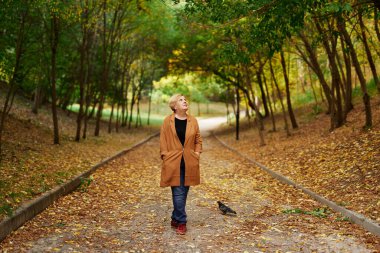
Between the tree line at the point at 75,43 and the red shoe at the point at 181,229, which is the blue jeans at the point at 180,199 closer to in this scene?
the red shoe at the point at 181,229

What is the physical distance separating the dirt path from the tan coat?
32.7 inches

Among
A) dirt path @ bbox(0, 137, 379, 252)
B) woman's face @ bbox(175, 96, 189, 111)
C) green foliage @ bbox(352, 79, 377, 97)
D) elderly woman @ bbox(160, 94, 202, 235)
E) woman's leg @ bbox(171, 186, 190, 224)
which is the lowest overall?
dirt path @ bbox(0, 137, 379, 252)

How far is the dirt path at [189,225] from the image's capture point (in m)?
5.93

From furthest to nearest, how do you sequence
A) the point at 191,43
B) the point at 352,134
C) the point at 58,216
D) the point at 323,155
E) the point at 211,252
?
the point at 191,43 < the point at 352,134 < the point at 323,155 < the point at 58,216 < the point at 211,252

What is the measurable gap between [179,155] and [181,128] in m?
0.43

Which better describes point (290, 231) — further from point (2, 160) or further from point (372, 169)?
point (2, 160)

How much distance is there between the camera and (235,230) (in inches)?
269

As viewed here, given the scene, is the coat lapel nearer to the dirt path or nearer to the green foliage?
the dirt path

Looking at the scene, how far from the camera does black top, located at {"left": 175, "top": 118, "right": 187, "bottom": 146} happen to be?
6719 mm

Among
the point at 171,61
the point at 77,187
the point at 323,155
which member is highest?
the point at 171,61

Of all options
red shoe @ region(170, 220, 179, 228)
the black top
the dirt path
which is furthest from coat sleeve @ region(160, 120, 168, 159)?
the dirt path

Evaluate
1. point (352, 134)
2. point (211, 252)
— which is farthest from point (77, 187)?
point (352, 134)

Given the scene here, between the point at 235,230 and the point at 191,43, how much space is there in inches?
877

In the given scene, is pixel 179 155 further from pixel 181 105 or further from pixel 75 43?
pixel 75 43
